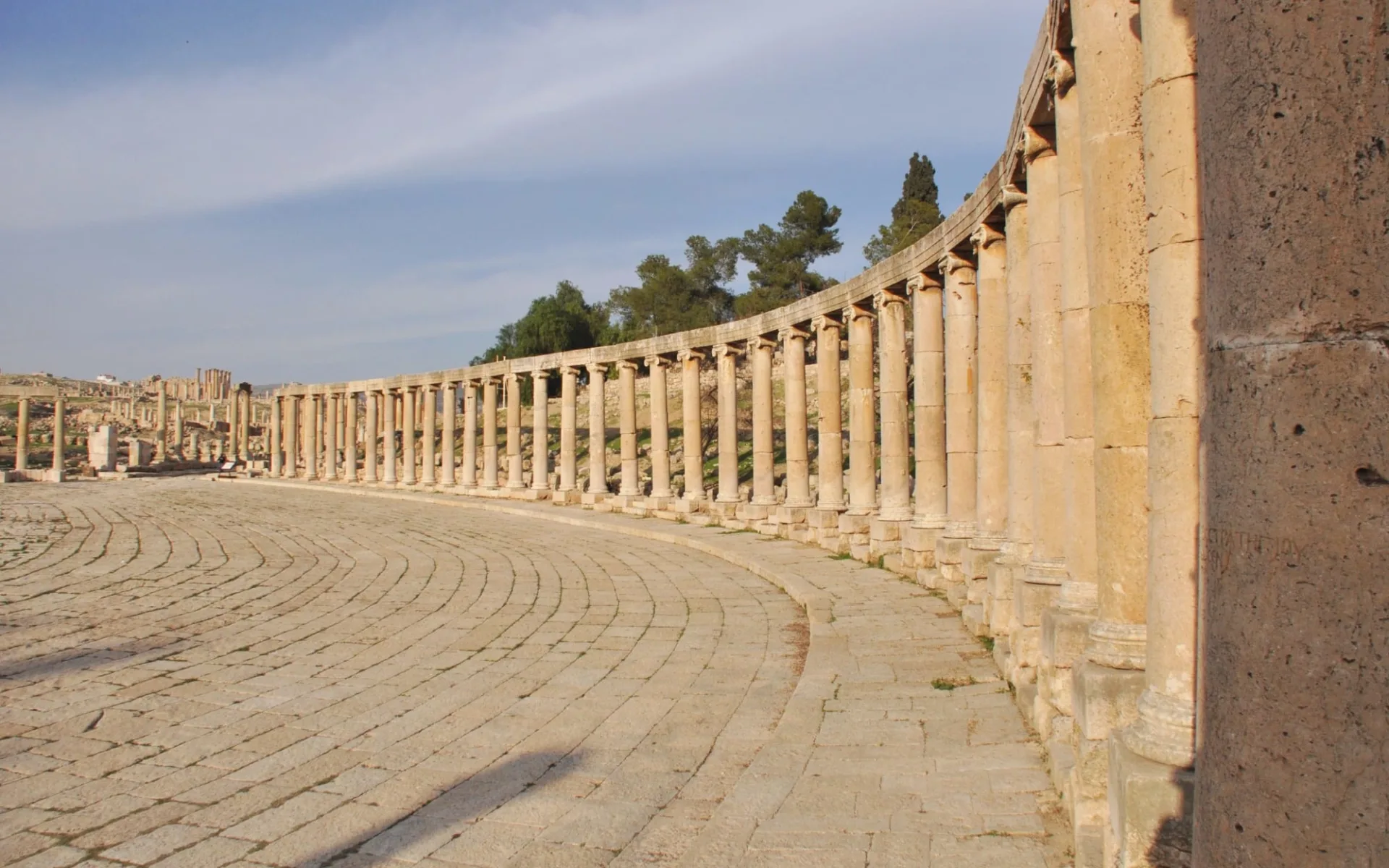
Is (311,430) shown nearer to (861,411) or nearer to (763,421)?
(763,421)

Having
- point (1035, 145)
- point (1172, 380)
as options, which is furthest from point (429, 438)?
point (1172, 380)

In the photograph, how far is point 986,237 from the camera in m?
10.9

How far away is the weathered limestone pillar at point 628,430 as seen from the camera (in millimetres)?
24750

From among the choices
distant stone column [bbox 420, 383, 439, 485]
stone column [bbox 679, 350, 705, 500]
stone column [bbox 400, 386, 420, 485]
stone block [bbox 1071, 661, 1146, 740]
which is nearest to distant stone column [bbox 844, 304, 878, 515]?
stone column [bbox 679, 350, 705, 500]

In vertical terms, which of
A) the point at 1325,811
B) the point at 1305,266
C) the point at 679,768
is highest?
the point at 1305,266

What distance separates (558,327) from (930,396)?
210 ft

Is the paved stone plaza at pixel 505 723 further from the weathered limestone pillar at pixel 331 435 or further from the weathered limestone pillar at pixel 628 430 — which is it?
the weathered limestone pillar at pixel 331 435

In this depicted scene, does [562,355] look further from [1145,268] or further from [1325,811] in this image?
[1325,811]

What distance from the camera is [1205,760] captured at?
241cm

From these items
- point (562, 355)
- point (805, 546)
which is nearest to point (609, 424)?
point (562, 355)

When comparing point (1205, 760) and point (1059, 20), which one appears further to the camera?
point (1059, 20)

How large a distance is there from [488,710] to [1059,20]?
6.43 m

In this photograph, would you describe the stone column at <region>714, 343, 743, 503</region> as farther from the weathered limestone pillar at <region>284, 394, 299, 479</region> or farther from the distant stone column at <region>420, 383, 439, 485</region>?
the weathered limestone pillar at <region>284, 394, 299, 479</region>

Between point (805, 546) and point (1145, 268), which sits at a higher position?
point (1145, 268)
